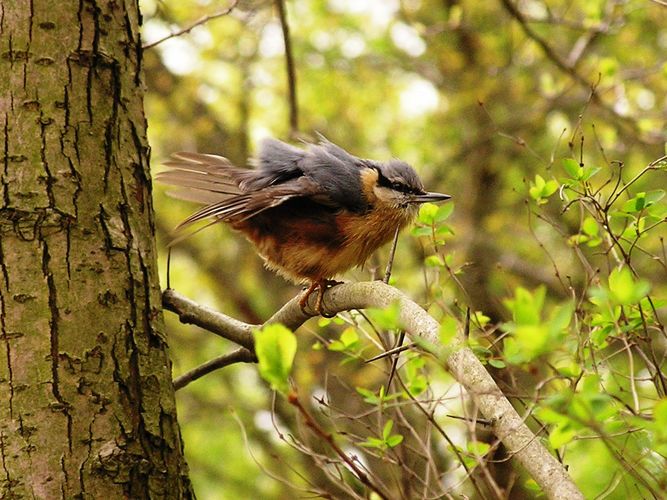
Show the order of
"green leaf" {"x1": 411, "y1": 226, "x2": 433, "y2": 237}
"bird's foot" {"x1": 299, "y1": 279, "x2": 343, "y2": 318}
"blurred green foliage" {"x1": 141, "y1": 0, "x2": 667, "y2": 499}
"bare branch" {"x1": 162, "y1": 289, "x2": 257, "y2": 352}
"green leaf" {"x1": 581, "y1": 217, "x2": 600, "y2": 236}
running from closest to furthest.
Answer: "green leaf" {"x1": 581, "y1": 217, "x2": 600, "y2": 236} < "green leaf" {"x1": 411, "y1": 226, "x2": 433, "y2": 237} < "bare branch" {"x1": 162, "y1": 289, "x2": 257, "y2": 352} < "bird's foot" {"x1": 299, "y1": 279, "x2": 343, "y2": 318} < "blurred green foliage" {"x1": 141, "y1": 0, "x2": 667, "y2": 499}

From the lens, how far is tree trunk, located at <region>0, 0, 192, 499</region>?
238 cm

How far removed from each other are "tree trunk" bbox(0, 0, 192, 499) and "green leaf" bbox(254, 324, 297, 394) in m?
0.97

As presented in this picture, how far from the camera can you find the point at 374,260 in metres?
4.49

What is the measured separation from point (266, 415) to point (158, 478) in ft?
16.4

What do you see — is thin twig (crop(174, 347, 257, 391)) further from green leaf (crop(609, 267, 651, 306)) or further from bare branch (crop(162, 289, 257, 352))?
green leaf (crop(609, 267, 651, 306))

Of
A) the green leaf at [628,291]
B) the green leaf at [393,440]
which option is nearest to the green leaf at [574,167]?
the green leaf at [628,291]

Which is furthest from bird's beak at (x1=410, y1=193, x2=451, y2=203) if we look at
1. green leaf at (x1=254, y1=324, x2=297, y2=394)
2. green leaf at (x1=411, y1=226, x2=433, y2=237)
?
green leaf at (x1=254, y1=324, x2=297, y2=394)

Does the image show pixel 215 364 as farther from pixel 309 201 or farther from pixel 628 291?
pixel 628 291

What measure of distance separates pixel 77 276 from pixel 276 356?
42.7 inches

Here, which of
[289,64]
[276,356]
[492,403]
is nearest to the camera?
[276,356]

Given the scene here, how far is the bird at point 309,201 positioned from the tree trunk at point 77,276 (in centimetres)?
108

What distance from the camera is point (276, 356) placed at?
5.45ft

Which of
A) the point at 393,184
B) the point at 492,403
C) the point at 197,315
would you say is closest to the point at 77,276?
the point at 197,315

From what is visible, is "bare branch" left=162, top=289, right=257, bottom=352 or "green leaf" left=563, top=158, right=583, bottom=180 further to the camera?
"bare branch" left=162, top=289, right=257, bottom=352
